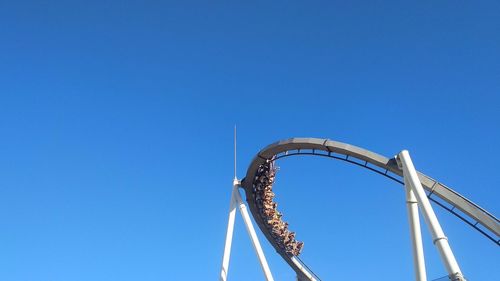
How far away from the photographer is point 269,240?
90.1ft

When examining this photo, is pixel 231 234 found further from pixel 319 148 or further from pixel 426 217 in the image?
pixel 426 217

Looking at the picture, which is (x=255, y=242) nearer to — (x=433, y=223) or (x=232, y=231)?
(x=232, y=231)

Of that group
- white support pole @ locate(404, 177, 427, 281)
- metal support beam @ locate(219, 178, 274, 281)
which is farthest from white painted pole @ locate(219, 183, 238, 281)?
white support pole @ locate(404, 177, 427, 281)

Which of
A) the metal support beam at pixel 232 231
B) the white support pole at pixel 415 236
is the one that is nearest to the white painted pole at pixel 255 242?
the metal support beam at pixel 232 231

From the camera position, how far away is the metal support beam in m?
24.3

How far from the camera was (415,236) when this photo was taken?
18719mm

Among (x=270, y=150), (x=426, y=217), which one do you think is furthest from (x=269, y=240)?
(x=426, y=217)

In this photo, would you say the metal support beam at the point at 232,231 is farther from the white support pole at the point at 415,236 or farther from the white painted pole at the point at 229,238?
the white support pole at the point at 415,236

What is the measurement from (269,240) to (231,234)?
9.77 feet

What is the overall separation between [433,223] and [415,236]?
Answer: 97.2 inches

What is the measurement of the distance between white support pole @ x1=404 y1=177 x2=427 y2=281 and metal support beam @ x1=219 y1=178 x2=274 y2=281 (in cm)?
796

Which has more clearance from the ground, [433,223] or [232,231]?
[232,231]

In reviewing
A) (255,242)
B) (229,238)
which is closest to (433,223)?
(255,242)

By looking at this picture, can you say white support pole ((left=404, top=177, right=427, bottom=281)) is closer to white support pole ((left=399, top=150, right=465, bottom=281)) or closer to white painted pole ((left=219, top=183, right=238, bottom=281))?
white support pole ((left=399, top=150, right=465, bottom=281))
